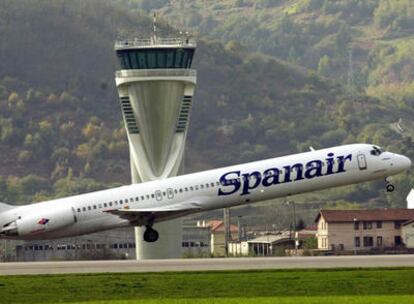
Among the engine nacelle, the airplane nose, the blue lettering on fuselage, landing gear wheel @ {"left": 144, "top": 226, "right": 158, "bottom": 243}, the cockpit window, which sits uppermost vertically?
the cockpit window

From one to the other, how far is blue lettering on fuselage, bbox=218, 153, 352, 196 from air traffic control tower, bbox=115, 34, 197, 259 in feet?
113

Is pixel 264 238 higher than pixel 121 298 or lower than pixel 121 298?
higher

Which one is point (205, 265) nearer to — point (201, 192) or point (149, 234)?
point (201, 192)

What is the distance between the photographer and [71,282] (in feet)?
279

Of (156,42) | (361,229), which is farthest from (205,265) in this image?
(361,229)

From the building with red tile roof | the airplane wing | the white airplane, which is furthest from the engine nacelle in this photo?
the building with red tile roof

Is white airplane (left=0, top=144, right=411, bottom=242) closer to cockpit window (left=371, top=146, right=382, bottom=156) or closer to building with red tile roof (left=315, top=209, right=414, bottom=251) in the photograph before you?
cockpit window (left=371, top=146, right=382, bottom=156)

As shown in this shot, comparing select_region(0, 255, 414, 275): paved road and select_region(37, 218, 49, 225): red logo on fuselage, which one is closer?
select_region(0, 255, 414, 275): paved road

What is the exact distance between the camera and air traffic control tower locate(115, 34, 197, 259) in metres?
142

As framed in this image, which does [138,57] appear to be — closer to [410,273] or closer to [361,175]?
[361,175]

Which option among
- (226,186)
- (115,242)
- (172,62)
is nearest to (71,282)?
(226,186)

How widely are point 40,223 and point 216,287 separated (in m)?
33.1

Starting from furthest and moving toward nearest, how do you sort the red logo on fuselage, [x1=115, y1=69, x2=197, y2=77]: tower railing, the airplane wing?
[x1=115, y1=69, x2=197, y2=77]: tower railing → the red logo on fuselage → the airplane wing

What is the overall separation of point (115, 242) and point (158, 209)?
236ft
